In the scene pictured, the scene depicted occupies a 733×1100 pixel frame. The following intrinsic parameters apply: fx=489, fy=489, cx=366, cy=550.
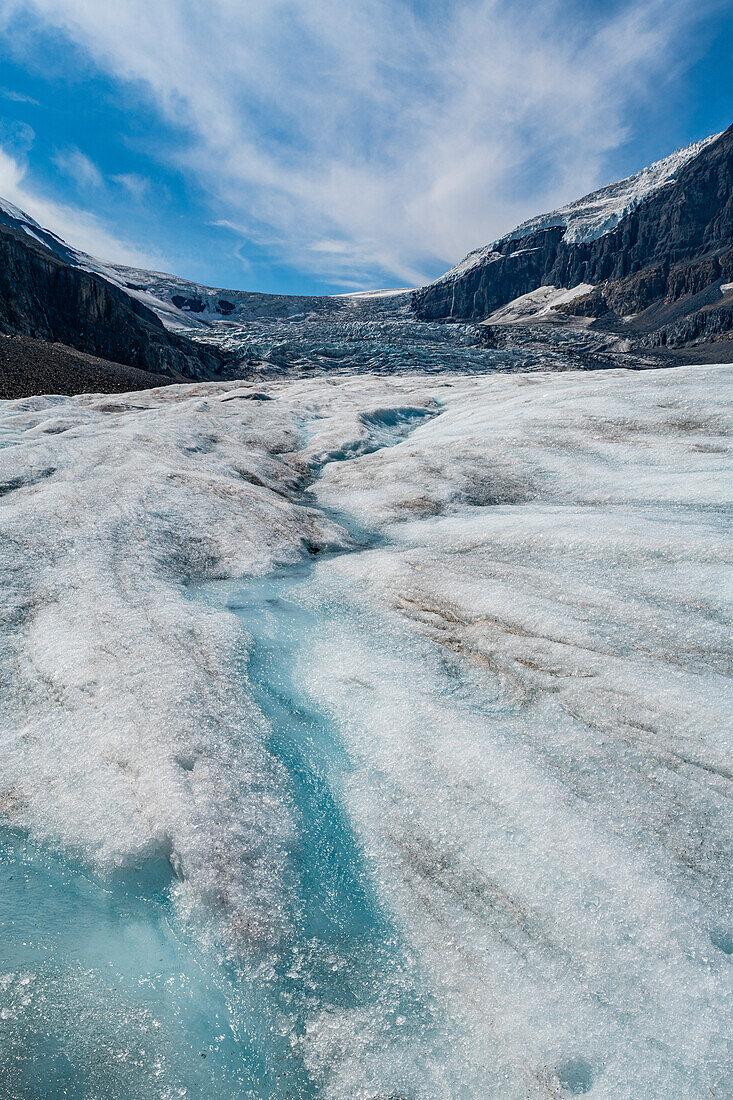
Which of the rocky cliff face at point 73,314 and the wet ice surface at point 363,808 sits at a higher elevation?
the rocky cliff face at point 73,314

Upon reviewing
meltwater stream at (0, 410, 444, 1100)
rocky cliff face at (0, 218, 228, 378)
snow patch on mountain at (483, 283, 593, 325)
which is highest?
snow patch on mountain at (483, 283, 593, 325)

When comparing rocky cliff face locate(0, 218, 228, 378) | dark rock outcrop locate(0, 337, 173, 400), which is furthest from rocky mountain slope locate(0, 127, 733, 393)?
dark rock outcrop locate(0, 337, 173, 400)

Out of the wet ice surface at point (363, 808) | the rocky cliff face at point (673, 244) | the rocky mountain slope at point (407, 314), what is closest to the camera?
the wet ice surface at point (363, 808)

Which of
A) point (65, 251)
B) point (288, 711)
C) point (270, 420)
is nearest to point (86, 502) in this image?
point (288, 711)

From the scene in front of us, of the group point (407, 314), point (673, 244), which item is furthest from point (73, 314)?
point (673, 244)

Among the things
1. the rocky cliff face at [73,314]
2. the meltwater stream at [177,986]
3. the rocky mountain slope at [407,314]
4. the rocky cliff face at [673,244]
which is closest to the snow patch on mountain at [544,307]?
the rocky mountain slope at [407,314]

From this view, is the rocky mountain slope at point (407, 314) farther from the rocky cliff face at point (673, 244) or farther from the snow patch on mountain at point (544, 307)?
the snow patch on mountain at point (544, 307)

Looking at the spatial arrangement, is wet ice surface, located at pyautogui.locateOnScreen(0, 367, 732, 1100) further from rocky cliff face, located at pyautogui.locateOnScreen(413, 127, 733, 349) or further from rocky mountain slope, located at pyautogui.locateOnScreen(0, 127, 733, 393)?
rocky cliff face, located at pyautogui.locateOnScreen(413, 127, 733, 349)

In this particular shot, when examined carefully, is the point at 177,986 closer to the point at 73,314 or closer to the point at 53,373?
the point at 53,373
